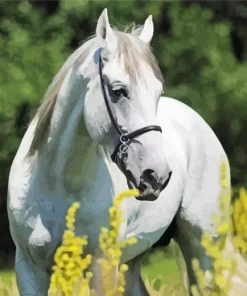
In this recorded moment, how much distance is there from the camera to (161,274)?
3324mm

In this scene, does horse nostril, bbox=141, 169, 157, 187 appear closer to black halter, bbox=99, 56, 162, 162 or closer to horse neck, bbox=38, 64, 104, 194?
black halter, bbox=99, 56, 162, 162

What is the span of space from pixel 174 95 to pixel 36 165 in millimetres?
1451

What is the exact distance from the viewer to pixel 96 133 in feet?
6.48

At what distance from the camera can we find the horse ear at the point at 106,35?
194cm

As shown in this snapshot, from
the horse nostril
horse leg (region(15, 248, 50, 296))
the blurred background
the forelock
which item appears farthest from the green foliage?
the horse nostril

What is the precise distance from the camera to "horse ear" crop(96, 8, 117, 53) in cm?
194

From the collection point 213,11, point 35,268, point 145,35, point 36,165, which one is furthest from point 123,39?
point 213,11

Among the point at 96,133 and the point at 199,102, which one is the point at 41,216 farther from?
the point at 199,102

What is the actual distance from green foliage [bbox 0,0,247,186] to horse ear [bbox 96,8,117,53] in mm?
1204

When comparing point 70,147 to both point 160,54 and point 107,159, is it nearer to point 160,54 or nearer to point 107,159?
point 107,159

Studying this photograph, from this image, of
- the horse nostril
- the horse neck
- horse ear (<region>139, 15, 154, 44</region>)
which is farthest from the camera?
horse ear (<region>139, 15, 154, 44</region>)

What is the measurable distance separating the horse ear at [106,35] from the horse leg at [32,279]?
643mm

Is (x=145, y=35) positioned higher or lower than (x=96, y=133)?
higher

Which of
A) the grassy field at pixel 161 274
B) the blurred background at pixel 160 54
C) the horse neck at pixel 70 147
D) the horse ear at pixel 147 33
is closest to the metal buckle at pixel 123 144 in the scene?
the horse neck at pixel 70 147
